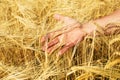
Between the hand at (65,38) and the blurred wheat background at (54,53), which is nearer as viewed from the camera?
the blurred wheat background at (54,53)

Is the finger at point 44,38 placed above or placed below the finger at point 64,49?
above

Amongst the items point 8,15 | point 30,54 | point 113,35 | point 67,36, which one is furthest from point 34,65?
point 8,15

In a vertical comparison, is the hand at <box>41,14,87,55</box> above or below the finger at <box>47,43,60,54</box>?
above

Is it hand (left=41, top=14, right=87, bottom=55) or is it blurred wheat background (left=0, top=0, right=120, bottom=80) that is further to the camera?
hand (left=41, top=14, right=87, bottom=55)

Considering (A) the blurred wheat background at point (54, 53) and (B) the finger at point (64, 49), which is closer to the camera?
(A) the blurred wheat background at point (54, 53)

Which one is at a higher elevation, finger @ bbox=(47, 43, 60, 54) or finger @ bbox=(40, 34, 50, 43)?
finger @ bbox=(40, 34, 50, 43)

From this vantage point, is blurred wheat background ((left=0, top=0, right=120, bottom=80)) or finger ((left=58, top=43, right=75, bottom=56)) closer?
blurred wheat background ((left=0, top=0, right=120, bottom=80))

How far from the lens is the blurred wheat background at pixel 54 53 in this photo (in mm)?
1008

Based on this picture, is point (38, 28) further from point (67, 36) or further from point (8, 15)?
point (8, 15)

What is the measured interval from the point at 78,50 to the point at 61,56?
3.4 inches

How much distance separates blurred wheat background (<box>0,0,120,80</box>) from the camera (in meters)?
1.01

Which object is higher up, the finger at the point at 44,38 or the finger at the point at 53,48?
the finger at the point at 44,38

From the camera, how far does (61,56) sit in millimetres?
1188

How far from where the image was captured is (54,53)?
47.0 inches
